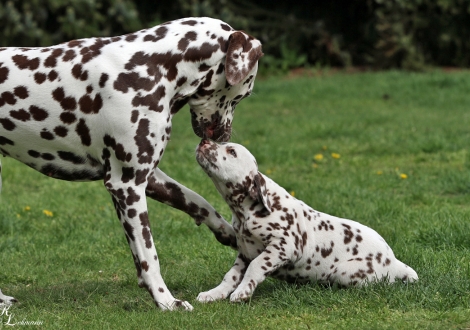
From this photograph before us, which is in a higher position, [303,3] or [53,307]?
[53,307]

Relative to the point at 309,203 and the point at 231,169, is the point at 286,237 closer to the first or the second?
the point at 231,169

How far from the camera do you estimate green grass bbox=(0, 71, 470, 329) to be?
5.54 m

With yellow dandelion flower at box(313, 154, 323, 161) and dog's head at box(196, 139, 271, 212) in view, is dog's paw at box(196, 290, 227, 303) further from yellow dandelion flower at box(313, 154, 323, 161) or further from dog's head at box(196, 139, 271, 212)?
yellow dandelion flower at box(313, 154, 323, 161)

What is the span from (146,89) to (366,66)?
15189 mm

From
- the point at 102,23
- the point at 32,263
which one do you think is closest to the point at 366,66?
the point at 102,23

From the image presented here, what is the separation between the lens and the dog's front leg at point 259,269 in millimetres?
5820

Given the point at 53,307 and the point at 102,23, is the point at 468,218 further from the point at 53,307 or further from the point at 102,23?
the point at 102,23

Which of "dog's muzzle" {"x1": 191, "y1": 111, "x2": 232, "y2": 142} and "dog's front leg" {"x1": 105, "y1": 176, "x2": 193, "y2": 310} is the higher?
"dog's muzzle" {"x1": 191, "y1": 111, "x2": 232, "y2": 142}

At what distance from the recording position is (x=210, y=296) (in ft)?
19.7

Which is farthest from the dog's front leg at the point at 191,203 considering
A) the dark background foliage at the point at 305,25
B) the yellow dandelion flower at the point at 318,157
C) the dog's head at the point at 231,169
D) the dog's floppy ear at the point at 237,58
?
the dark background foliage at the point at 305,25

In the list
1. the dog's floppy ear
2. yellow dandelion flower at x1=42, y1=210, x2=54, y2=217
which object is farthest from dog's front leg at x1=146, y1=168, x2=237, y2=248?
yellow dandelion flower at x1=42, y1=210, x2=54, y2=217

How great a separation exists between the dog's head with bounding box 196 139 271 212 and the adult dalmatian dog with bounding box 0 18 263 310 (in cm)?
41

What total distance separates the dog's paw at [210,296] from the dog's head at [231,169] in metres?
0.67

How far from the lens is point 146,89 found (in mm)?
5629
